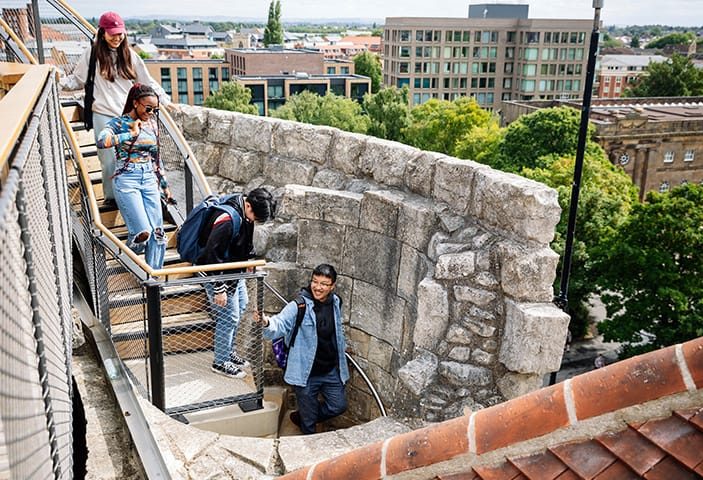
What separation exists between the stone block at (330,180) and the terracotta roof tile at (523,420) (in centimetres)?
423

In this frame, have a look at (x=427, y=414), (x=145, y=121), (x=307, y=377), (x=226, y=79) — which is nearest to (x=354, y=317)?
(x=307, y=377)

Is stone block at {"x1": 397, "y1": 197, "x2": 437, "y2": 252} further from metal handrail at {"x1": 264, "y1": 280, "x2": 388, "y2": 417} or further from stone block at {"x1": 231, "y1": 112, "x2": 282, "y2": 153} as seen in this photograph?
stone block at {"x1": 231, "y1": 112, "x2": 282, "y2": 153}

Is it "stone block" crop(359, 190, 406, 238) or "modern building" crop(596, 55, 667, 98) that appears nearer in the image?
"stone block" crop(359, 190, 406, 238)

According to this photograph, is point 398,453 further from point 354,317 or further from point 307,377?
point 354,317

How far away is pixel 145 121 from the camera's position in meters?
5.62

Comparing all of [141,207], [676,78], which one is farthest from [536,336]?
[676,78]

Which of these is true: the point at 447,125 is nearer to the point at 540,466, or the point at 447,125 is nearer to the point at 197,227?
the point at 197,227

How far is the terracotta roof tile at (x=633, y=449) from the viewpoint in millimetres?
2117

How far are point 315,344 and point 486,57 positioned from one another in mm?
79809

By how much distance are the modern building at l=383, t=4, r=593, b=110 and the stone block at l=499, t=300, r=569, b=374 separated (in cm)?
7598

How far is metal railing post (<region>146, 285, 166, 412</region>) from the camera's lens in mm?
4574

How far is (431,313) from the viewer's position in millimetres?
5223

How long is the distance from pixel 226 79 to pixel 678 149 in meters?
51.1

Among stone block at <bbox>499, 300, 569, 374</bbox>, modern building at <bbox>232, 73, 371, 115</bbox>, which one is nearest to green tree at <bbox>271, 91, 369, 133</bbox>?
modern building at <bbox>232, 73, 371, 115</bbox>
